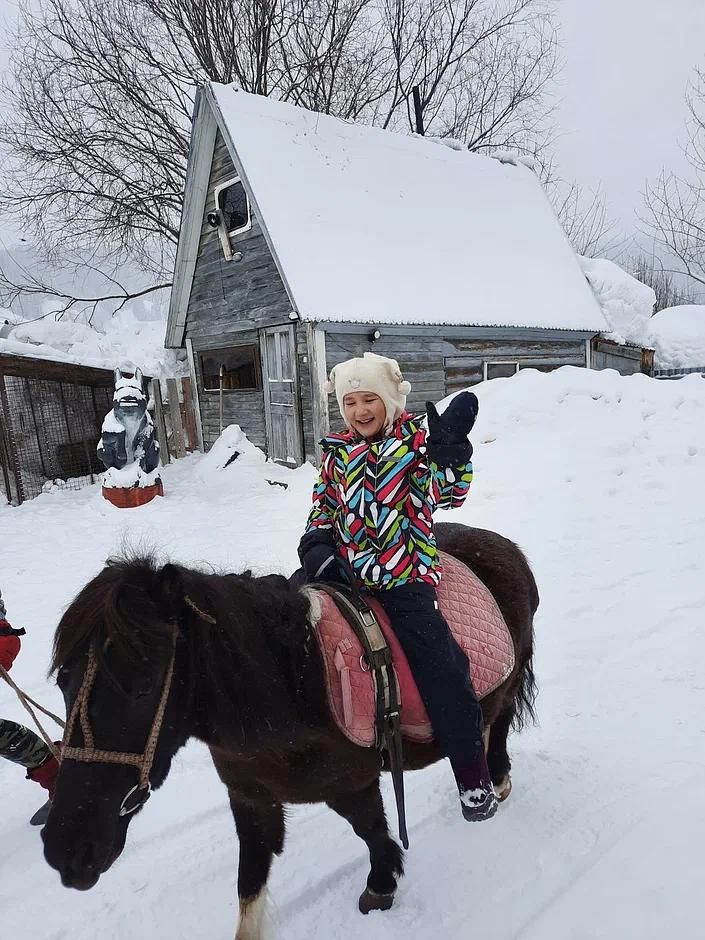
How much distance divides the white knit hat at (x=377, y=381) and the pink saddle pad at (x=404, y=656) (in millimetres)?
723

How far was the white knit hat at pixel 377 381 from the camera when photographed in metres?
2.09

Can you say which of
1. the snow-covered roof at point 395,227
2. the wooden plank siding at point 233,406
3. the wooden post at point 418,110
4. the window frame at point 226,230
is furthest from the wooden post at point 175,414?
the wooden post at point 418,110

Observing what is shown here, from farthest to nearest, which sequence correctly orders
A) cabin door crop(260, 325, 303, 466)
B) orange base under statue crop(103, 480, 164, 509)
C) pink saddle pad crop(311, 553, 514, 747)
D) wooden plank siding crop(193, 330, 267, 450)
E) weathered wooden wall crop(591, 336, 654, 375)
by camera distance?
weathered wooden wall crop(591, 336, 654, 375), wooden plank siding crop(193, 330, 267, 450), cabin door crop(260, 325, 303, 466), orange base under statue crop(103, 480, 164, 509), pink saddle pad crop(311, 553, 514, 747)

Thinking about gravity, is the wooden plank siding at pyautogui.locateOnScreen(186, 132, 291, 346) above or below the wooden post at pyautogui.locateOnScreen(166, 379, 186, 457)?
above

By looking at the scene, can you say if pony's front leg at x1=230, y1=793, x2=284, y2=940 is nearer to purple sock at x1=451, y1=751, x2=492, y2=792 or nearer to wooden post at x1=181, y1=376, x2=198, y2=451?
purple sock at x1=451, y1=751, x2=492, y2=792

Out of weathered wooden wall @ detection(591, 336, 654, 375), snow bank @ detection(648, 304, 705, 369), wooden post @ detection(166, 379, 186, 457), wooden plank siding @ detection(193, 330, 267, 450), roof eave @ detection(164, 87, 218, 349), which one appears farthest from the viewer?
snow bank @ detection(648, 304, 705, 369)

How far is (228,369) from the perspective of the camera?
12.0m

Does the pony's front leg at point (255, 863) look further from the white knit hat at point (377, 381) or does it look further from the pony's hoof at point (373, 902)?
the white knit hat at point (377, 381)

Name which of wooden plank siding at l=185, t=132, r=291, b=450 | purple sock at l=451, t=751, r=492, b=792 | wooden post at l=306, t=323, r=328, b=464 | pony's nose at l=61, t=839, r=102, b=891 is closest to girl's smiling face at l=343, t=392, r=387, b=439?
purple sock at l=451, t=751, r=492, b=792

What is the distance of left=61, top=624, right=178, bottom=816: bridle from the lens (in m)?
1.32

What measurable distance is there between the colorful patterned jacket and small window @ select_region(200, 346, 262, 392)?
9.65 metres

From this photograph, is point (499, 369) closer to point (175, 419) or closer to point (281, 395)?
point (281, 395)

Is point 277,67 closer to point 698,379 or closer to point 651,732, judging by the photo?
point 698,379

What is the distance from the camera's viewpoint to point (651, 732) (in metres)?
2.82
